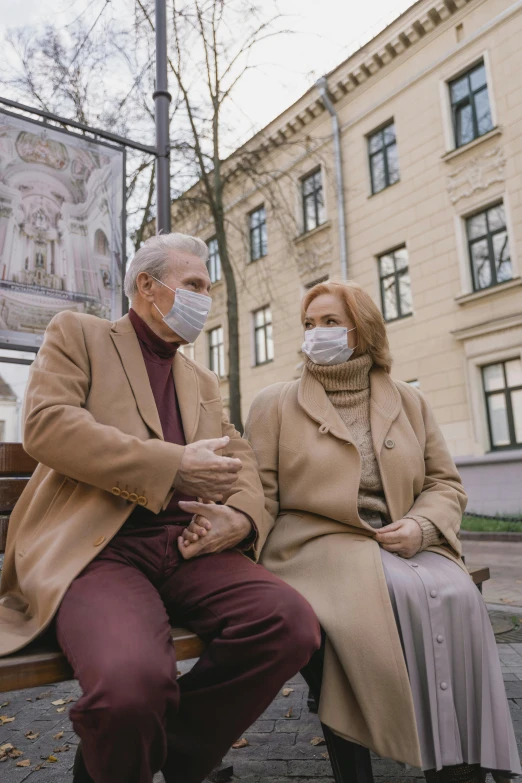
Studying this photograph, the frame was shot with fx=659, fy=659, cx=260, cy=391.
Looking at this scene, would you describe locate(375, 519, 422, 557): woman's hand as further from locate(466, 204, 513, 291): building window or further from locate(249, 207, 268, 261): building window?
locate(249, 207, 268, 261): building window

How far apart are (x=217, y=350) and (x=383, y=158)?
8425 millimetres

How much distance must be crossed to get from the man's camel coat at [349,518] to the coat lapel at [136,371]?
2.05 ft

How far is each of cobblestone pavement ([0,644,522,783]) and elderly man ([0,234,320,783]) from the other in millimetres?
819

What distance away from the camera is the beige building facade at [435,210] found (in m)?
13.8

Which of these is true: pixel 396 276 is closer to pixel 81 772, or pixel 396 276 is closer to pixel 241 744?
pixel 241 744

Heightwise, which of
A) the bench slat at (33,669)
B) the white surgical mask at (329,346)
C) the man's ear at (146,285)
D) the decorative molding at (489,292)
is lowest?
the bench slat at (33,669)

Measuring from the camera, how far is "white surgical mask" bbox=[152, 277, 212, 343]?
2596 millimetres

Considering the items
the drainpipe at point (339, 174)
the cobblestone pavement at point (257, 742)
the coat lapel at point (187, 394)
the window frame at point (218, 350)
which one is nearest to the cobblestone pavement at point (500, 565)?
the cobblestone pavement at point (257, 742)

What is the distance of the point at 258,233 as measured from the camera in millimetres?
20359

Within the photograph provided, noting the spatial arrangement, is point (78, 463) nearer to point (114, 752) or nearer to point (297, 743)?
point (114, 752)

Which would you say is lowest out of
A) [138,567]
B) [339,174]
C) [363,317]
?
[138,567]

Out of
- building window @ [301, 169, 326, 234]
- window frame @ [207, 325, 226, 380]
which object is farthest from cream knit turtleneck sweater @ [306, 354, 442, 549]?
window frame @ [207, 325, 226, 380]

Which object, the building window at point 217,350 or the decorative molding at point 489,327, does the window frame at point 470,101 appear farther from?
the building window at point 217,350

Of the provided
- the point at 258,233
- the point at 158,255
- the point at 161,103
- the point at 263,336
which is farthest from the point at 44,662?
the point at 258,233
